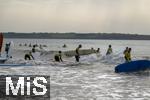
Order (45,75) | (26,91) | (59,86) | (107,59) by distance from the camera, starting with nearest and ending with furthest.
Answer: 1. (26,91)
2. (59,86)
3. (45,75)
4. (107,59)

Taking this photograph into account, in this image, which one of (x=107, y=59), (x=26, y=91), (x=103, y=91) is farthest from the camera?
(x=107, y=59)

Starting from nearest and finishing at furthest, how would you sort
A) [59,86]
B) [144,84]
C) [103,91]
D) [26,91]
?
1. [26,91]
2. [103,91]
3. [59,86]
4. [144,84]

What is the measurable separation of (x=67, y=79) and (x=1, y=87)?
5510 millimetres

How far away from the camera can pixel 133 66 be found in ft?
83.0

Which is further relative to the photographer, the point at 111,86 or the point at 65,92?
the point at 111,86

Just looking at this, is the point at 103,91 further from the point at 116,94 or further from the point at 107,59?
the point at 107,59

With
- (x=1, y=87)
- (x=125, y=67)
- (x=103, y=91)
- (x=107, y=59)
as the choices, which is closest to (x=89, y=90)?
(x=103, y=91)

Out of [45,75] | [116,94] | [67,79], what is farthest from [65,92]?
[45,75]

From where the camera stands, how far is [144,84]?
19703 millimetres

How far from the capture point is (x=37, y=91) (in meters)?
15.7

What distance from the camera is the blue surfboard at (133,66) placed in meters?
25.1

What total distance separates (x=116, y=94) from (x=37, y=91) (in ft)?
11.6

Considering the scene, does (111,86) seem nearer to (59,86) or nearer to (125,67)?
(59,86)

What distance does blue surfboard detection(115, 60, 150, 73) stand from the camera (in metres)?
25.1
